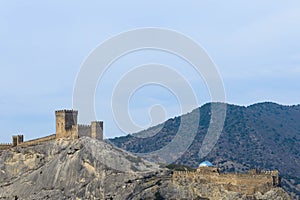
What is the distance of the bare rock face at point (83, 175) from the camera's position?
277ft

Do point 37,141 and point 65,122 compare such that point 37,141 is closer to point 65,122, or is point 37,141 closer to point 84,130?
point 65,122

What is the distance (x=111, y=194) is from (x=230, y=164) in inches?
3744

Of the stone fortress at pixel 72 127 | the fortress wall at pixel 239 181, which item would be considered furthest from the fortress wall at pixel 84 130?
the fortress wall at pixel 239 181

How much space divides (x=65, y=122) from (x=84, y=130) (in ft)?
9.98

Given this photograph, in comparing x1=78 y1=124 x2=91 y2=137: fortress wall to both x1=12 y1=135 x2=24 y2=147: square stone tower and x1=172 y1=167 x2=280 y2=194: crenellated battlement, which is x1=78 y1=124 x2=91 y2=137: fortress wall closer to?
x1=12 y1=135 x2=24 y2=147: square stone tower

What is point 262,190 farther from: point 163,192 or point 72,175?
point 72,175

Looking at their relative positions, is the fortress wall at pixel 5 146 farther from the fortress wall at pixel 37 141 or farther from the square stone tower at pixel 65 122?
the square stone tower at pixel 65 122

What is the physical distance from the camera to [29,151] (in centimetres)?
10331

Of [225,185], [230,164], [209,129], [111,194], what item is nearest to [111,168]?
[111,194]

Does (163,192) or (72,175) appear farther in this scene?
(72,175)

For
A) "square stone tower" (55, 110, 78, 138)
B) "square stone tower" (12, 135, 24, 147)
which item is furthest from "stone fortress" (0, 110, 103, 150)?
"square stone tower" (12, 135, 24, 147)

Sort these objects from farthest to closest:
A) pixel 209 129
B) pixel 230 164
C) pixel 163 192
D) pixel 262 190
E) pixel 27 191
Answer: pixel 209 129
pixel 230 164
pixel 27 191
pixel 163 192
pixel 262 190

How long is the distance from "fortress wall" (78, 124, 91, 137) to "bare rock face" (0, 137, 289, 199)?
201 centimetres

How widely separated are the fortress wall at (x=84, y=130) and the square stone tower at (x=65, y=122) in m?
1.16
